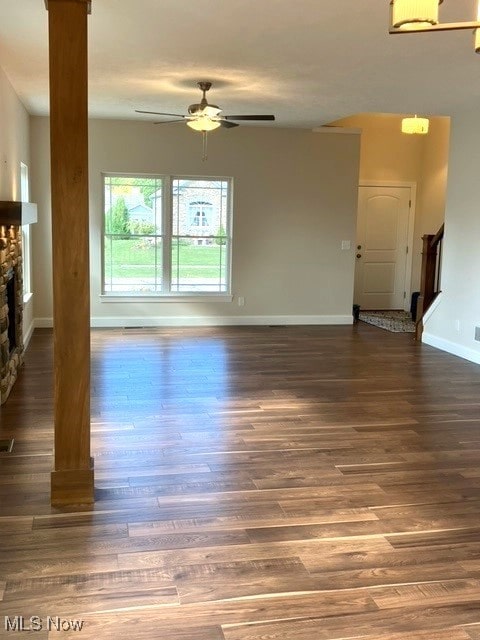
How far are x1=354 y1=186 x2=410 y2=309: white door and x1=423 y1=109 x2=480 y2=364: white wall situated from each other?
2.56 metres

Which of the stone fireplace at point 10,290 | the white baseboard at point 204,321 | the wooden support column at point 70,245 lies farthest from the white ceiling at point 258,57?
the white baseboard at point 204,321

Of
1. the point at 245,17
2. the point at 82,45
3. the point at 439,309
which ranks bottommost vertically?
the point at 439,309

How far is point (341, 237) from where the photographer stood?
29.0 ft

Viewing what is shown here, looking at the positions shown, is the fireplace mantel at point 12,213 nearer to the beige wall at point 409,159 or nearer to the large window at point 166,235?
the large window at point 166,235

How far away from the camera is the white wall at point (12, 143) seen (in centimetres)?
544

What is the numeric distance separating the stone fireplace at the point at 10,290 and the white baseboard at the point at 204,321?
213 cm

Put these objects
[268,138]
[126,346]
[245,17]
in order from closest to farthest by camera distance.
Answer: [245,17]
[126,346]
[268,138]

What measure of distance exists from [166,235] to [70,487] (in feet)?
18.1

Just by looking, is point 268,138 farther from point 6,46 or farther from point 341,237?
point 6,46

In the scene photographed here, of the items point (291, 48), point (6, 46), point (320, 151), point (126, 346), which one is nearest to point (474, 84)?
point (291, 48)

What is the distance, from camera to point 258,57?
15.7 ft

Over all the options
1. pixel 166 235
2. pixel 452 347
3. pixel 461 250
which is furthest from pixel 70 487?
pixel 166 235

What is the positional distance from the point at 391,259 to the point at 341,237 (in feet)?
5.27

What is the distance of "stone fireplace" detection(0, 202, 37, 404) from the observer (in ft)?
16.2
